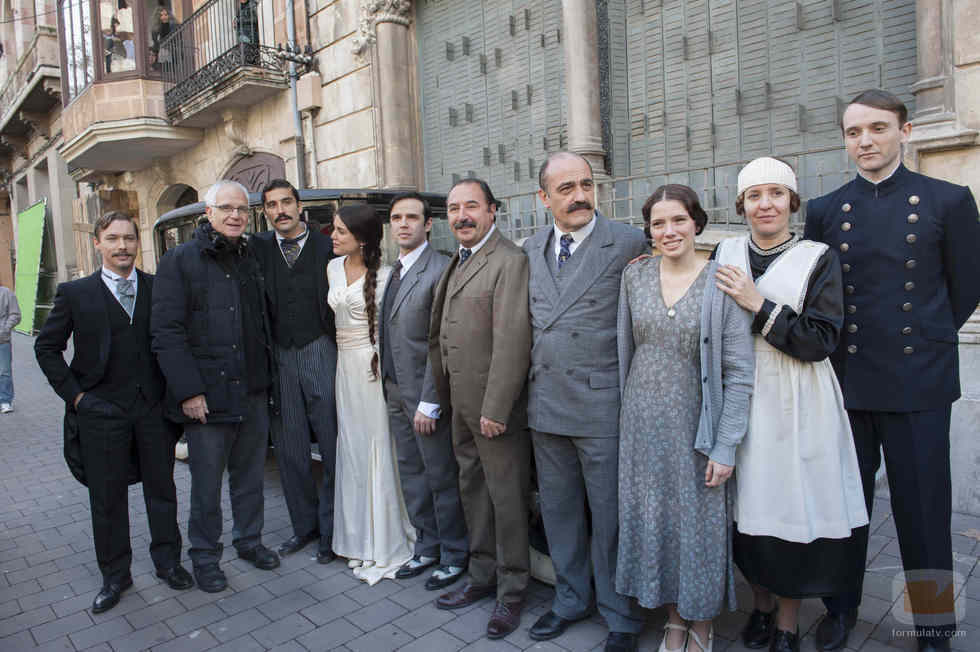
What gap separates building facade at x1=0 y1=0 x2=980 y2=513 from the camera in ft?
17.0

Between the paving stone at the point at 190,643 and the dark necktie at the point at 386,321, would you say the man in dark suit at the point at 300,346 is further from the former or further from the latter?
the paving stone at the point at 190,643

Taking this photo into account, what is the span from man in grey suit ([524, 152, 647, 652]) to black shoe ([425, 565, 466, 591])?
69 cm

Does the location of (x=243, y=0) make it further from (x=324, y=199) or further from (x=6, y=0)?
(x=6, y=0)

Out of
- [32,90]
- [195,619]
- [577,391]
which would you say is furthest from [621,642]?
[32,90]

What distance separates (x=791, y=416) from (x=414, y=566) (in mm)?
2297

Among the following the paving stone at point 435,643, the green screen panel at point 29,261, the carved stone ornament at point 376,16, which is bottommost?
the paving stone at point 435,643

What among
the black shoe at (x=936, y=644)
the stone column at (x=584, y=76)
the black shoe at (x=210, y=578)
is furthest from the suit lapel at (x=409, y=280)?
the stone column at (x=584, y=76)

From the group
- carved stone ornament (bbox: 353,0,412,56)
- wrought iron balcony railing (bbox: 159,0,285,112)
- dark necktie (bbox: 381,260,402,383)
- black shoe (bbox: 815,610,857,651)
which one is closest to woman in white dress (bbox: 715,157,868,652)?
black shoe (bbox: 815,610,857,651)

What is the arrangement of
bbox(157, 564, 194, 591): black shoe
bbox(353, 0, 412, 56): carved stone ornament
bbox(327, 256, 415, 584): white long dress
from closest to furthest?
bbox(157, 564, 194, 591): black shoe < bbox(327, 256, 415, 584): white long dress < bbox(353, 0, 412, 56): carved stone ornament

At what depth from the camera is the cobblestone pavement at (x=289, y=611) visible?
3121 mm

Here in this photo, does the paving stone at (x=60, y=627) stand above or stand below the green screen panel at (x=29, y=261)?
below

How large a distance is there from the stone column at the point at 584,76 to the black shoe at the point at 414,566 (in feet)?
14.7

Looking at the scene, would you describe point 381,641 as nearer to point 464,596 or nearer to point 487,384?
point 464,596

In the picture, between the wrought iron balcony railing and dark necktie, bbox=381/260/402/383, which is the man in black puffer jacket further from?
the wrought iron balcony railing
